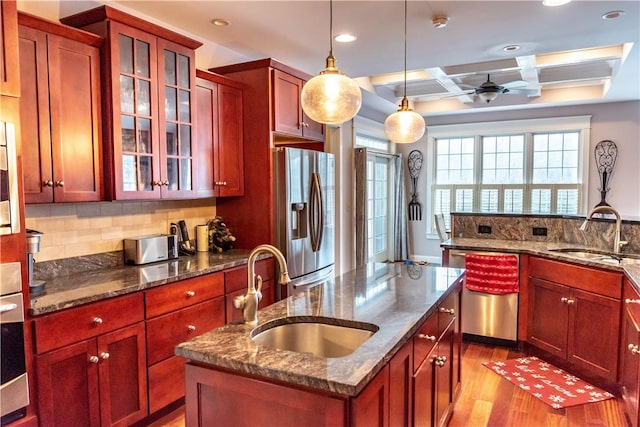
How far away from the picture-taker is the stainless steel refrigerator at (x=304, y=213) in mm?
3561

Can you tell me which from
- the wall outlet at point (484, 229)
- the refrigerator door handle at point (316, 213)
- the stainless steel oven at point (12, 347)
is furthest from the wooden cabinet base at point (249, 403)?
the wall outlet at point (484, 229)

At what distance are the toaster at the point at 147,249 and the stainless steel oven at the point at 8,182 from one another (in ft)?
3.44

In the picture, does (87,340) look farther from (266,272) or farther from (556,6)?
(556,6)

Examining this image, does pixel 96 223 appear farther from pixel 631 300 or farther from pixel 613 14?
pixel 613 14

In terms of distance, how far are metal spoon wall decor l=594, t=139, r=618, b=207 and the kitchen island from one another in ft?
18.3

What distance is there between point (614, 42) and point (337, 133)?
118 inches

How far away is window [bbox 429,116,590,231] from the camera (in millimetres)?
6500

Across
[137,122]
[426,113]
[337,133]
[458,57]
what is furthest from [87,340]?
[426,113]

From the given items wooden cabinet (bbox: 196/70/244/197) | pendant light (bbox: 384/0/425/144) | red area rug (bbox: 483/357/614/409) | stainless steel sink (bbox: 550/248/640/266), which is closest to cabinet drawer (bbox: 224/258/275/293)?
wooden cabinet (bbox: 196/70/244/197)

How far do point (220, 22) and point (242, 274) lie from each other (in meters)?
1.81

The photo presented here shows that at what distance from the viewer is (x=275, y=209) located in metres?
3.57

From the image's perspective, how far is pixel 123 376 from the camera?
2336 mm

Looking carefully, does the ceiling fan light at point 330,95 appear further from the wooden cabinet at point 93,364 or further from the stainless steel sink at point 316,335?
the wooden cabinet at point 93,364

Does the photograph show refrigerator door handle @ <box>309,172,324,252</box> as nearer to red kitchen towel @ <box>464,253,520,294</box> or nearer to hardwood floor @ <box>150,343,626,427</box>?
red kitchen towel @ <box>464,253,520,294</box>
